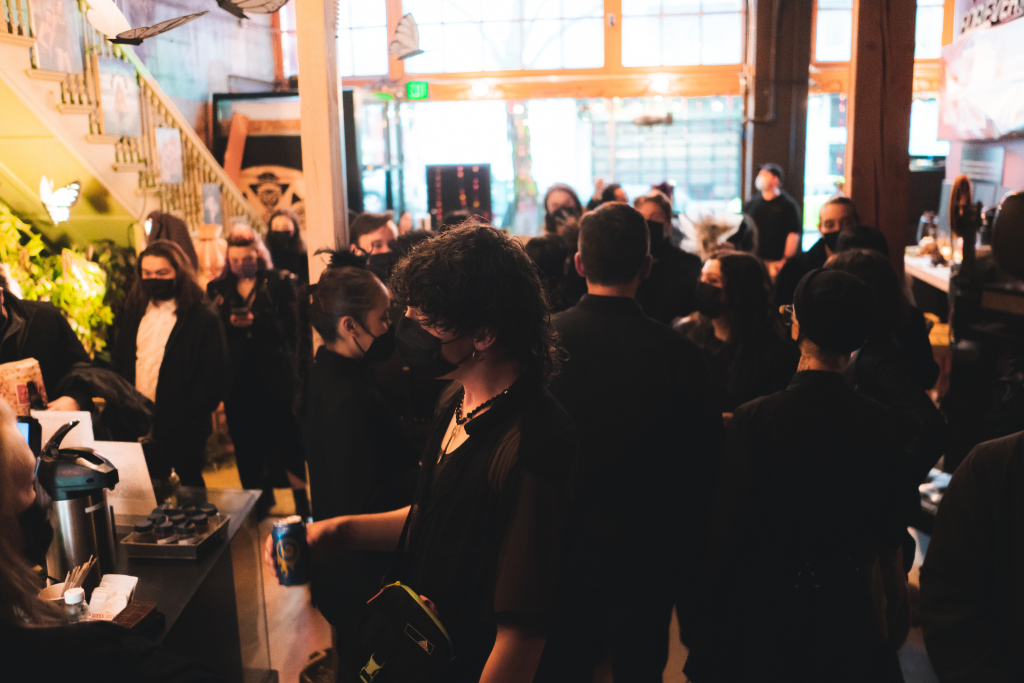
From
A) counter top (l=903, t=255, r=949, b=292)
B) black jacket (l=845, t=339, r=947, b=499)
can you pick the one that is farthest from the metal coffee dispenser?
counter top (l=903, t=255, r=949, b=292)

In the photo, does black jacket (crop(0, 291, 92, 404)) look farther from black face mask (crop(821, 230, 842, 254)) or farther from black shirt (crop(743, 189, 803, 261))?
black shirt (crop(743, 189, 803, 261))

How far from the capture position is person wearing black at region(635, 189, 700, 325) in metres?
3.89

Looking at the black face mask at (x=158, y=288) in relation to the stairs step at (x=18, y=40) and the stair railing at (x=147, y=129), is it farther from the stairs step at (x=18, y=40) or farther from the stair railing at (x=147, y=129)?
the stairs step at (x=18, y=40)

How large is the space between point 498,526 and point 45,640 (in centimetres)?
64

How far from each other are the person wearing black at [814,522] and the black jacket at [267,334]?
8.84 ft

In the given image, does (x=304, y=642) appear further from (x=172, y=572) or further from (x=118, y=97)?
(x=118, y=97)

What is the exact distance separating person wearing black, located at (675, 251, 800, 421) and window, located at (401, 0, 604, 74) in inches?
403

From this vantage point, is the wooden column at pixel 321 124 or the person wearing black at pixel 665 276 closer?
the wooden column at pixel 321 124

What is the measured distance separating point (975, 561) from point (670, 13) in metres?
12.3

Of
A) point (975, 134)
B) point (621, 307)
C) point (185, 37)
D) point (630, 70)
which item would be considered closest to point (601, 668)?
point (621, 307)

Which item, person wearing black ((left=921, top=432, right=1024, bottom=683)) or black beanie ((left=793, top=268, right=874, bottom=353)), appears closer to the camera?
person wearing black ((left=921, top=432, right=1024, bottom=683))

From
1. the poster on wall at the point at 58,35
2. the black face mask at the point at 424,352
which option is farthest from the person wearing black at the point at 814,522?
the poster on wall at the point at 58,35

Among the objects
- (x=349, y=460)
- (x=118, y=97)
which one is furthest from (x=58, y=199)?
(x=349, y=460)

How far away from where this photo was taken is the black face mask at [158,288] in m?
3.41
